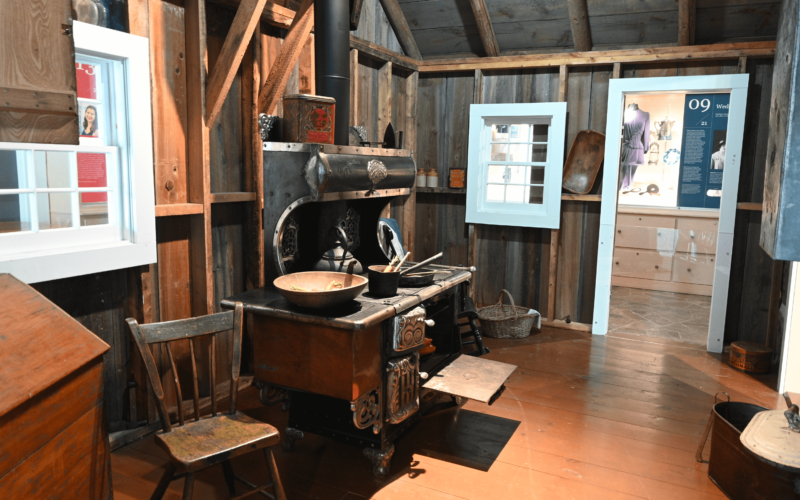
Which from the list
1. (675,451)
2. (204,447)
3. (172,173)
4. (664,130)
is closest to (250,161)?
(172,173)

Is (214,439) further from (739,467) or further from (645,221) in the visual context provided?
(645,221)

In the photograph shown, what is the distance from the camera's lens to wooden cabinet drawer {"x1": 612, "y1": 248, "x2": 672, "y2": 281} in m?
7.21

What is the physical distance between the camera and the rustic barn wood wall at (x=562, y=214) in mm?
4848

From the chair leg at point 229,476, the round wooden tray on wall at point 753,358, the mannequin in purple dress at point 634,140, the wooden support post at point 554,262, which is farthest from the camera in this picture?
the mannequin in purple dress at point 634,140

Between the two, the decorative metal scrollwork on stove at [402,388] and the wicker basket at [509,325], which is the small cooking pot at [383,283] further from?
the wicker basket at [509,325]

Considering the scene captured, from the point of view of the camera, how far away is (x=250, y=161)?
3771 mm

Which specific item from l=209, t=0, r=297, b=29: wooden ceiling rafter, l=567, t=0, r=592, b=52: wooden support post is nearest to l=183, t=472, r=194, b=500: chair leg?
l=209, t=0, r=297, b=29: wooden ceiling rafter

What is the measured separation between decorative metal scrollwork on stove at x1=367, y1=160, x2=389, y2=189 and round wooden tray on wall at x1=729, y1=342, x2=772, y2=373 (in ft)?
10.4

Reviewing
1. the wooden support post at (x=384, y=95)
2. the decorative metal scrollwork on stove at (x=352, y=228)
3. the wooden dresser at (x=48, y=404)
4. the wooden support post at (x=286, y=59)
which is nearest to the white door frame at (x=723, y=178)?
the wooden support post at (x=384, y=95)

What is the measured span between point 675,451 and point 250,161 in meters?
3.08

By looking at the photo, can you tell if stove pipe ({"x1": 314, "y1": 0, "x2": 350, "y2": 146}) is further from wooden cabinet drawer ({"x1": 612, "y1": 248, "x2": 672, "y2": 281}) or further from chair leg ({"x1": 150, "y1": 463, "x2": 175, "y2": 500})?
wooden cabinet drawer ({"x1": 612, "y1": 248, "x2": 672, "y2": 281})


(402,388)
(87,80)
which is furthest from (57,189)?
(402,388)

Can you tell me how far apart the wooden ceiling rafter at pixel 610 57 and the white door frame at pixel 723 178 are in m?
0.17

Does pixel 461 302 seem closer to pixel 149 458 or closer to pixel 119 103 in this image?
pixel 149 458
